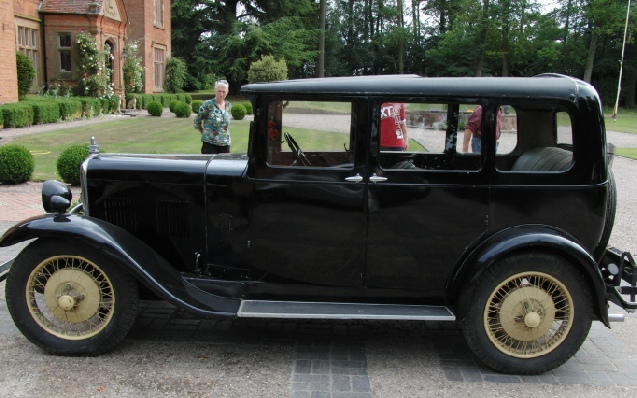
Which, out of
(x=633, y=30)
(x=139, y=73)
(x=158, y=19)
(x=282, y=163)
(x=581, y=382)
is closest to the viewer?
(x=581, y=382)

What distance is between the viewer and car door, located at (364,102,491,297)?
3.92 meters

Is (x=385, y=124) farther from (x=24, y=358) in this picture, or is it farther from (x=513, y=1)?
(x=513, y=1)

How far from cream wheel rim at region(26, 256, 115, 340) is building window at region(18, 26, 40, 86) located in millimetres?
22776

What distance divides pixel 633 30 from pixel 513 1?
10.0 metres

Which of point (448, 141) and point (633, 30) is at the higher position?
point (633, 30)

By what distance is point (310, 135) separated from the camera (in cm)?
422

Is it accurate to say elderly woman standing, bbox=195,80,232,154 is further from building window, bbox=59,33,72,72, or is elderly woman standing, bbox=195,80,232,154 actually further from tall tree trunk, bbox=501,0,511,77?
tall tree trunk, bbox=501,0,511,77

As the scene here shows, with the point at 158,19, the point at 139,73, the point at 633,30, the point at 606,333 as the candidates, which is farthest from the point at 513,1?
the point at 606,333

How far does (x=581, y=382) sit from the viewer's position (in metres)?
3.81

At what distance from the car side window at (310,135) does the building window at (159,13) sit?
34137mm

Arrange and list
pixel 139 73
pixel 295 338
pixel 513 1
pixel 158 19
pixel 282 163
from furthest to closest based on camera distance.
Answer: pixel 513 1
pixel 158 19
pixel 139 73
pixel 295 338
pixel 282 163

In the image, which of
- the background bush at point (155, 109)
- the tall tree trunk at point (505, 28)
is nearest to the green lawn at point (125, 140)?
the background bush at point (155, 109)

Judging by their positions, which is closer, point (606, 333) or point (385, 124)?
point (385, 124)

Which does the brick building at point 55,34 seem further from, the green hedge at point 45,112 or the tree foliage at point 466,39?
the tree foliage at point 466,39
